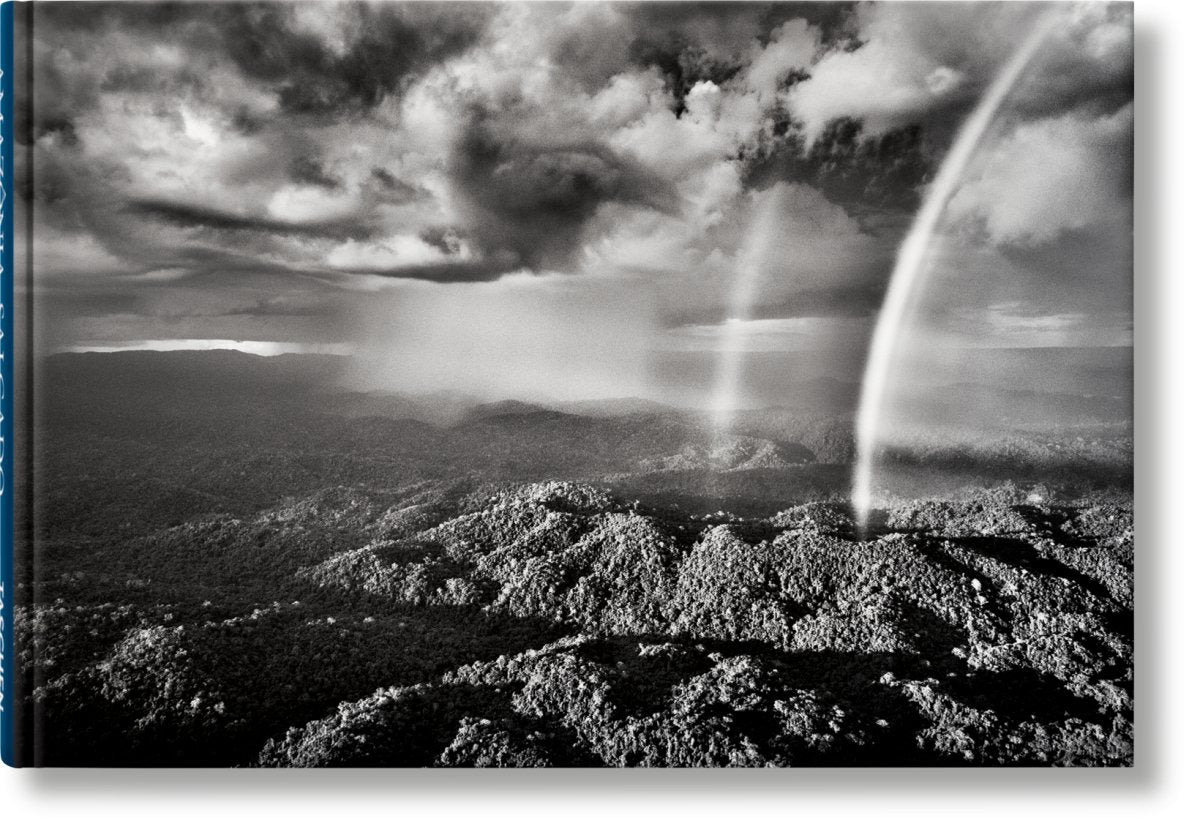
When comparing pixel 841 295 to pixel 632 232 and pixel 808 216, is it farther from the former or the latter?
pixel 632 232

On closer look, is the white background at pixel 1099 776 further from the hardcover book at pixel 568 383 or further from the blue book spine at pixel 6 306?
the blue book spine at pixel 6 306

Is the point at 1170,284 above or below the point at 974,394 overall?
above

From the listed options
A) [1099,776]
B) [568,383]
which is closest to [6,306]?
[568,383]

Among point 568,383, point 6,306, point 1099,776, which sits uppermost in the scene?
point 6,306

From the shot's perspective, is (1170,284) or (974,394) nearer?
(1170,284)

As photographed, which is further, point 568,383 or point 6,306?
point 568,383

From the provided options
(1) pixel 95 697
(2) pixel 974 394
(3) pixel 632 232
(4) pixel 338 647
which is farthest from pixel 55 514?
(2) pixel 974 394

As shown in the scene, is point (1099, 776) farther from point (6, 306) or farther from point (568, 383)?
point (6, 306)
